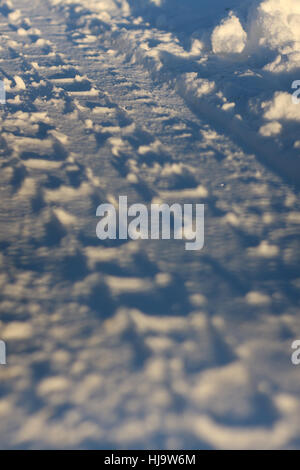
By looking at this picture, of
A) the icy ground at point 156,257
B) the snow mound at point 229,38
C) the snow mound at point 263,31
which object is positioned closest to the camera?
the icy ground at point 156,257

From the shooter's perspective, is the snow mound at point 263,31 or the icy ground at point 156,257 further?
the snow mound at point 263,31

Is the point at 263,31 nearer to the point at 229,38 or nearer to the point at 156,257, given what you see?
the point at 229,38

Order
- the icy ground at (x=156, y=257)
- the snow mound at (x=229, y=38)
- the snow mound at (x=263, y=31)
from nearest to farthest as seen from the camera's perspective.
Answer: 1. the icy ground at (x=156, y=257)
2. the snow mound at (x=263, y=31)
3. the snow mound at (x=229, y=38)

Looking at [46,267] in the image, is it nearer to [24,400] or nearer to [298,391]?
[24,400]

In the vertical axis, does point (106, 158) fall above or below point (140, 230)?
above

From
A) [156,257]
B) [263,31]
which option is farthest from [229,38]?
[156,257]
